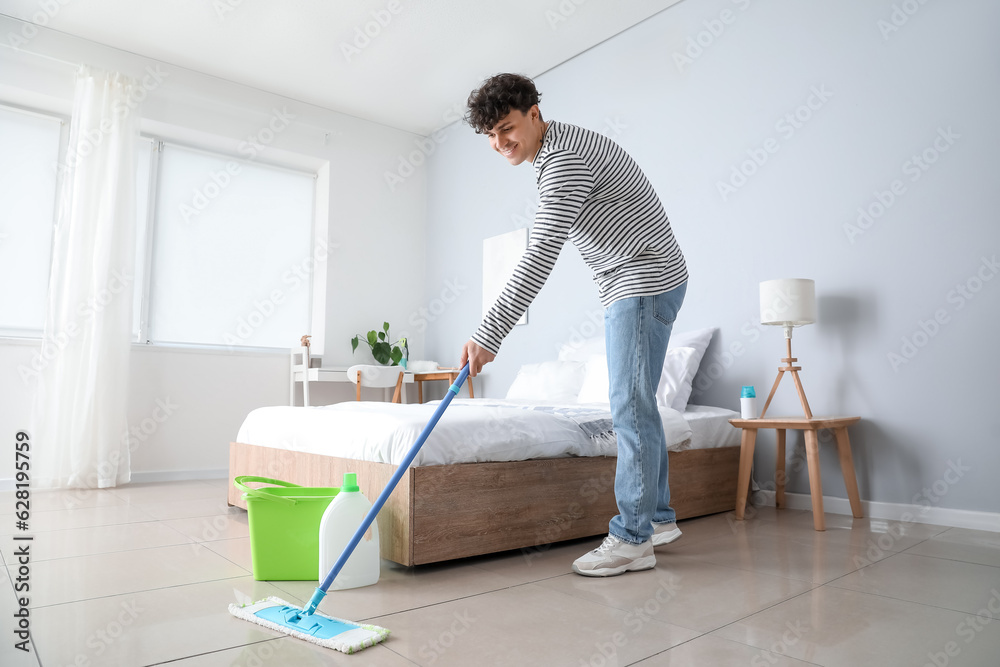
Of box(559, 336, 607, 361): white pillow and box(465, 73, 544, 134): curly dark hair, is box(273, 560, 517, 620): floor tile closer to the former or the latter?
box(465, 73, 544, 134): curly dark hair

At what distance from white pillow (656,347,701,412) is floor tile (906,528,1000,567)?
105 centimetres

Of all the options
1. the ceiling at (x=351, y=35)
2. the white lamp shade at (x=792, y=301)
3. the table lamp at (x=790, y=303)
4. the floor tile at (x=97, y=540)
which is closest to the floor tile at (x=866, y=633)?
the table lamp at (x=790, y=303)

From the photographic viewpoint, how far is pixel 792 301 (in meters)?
2.67

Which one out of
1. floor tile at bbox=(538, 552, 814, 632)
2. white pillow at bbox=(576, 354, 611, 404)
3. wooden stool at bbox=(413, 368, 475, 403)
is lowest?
floor tile at bbox=(538, 552, 814, 632)

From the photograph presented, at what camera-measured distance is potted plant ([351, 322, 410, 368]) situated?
197 inches

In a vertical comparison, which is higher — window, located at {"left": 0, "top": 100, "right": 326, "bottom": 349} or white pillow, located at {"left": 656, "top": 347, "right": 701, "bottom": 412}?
window, located at {"left": 0, "top": 100, "right": 326, "bottom": 349}

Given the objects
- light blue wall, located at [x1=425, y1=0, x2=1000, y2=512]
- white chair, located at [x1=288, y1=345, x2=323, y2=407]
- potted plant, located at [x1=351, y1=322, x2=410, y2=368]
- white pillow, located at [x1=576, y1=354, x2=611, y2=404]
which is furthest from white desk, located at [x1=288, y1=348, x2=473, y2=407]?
white pillow, located at [x1=576, y1=354, x2=611, y2=404]

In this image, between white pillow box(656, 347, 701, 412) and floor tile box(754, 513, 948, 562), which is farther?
white pillow box(656, 347, 701, 412)

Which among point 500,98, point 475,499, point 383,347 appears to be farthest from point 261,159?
point 475,499

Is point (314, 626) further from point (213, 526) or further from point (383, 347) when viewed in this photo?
point (383, 347)

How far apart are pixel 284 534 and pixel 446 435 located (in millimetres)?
505

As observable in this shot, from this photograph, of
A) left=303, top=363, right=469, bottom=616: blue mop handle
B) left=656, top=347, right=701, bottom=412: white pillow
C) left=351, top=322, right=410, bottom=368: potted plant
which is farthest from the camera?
left=351, top=322, right=410, bottom=368: potted plant

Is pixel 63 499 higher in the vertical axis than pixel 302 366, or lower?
lower

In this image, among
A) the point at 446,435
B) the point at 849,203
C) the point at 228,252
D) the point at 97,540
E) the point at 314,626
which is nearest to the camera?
the point at 314,626
